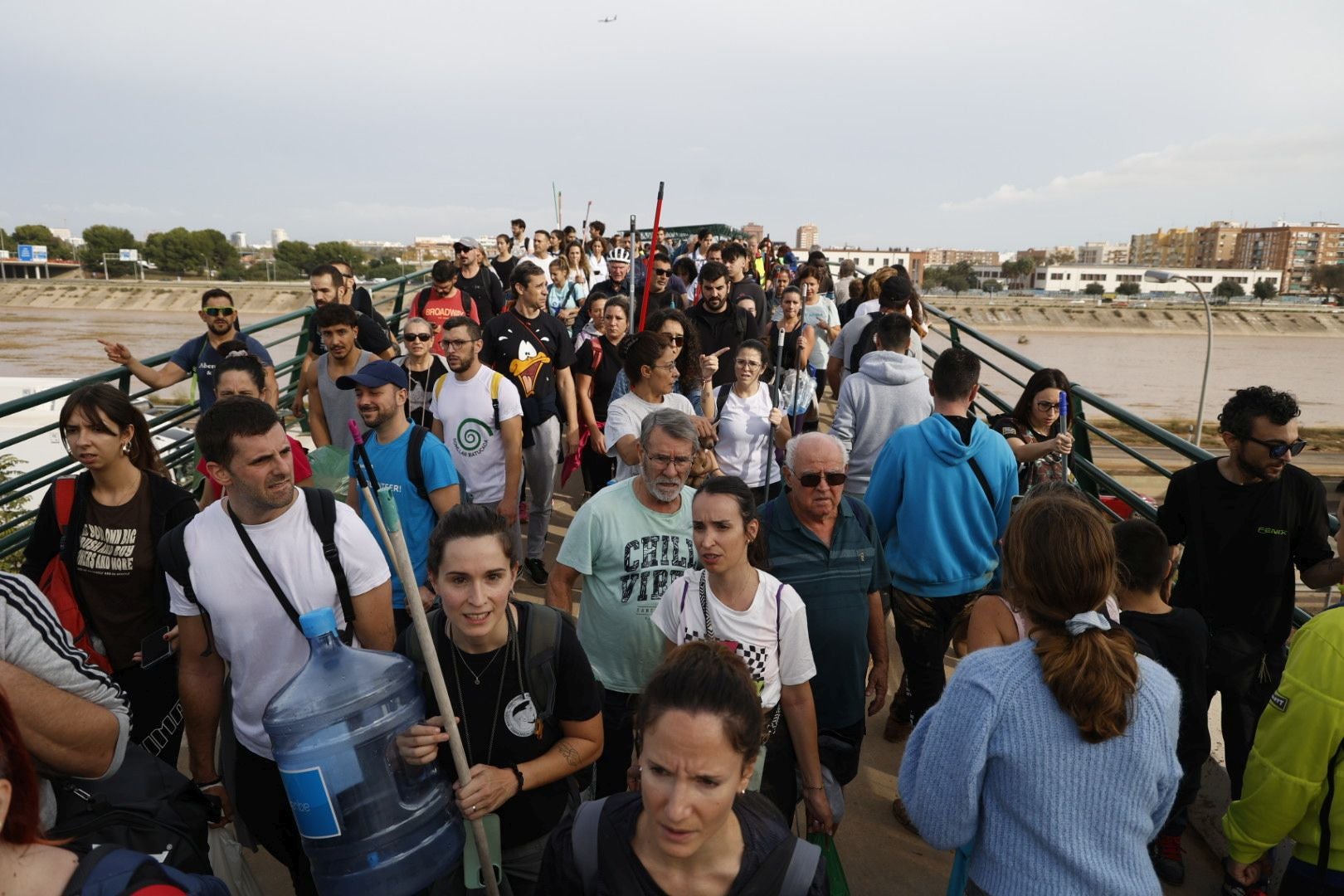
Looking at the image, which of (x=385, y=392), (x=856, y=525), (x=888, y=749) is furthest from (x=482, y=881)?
(x=888, y=749)

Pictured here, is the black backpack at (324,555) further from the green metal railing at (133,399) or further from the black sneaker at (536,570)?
the black sneaker at (536,570)

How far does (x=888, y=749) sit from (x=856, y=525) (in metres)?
1.51

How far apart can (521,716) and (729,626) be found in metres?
0.69

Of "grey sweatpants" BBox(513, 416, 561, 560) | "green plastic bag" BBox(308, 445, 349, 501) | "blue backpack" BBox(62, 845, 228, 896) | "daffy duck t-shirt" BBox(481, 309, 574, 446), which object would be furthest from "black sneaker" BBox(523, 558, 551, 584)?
"blue backpack" BBox(62, 845, 228, 896)

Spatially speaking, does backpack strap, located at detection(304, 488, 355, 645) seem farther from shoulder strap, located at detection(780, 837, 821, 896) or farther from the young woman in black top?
shoulder strap, located at detection(780, 837, 821, 896)

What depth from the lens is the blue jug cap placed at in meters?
1.92

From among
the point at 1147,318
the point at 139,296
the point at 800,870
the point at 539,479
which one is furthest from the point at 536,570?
the point at 1147,318

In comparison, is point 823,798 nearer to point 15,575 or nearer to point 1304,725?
point 1304,725

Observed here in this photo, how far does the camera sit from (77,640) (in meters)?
2.85

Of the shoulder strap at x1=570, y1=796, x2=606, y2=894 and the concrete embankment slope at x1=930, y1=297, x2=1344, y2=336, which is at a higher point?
the shoulder strap at x1=570, y1=796, x2=606, y2=894

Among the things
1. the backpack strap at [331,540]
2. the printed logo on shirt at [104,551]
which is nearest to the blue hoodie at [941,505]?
the backpack strap at [331,540]

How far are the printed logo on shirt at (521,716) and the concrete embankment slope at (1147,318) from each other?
8548 centimetres

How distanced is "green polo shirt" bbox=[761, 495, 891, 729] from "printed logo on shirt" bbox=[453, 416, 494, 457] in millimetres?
2100

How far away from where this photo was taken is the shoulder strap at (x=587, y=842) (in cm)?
162
